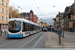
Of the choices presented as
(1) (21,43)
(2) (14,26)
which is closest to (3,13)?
(2) (14,26)

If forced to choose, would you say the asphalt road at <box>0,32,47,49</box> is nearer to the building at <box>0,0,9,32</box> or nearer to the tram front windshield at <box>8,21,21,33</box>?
the tram front windshield at <box>8,21,21,33</box>

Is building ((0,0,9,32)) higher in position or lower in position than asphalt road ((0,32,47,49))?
higher

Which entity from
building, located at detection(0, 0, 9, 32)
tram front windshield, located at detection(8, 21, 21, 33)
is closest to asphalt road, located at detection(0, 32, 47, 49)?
tram front windshield, located at detection(8, 21, 21, 33)

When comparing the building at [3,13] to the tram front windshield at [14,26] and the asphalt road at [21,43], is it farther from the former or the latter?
the asphalt road at [21,43]

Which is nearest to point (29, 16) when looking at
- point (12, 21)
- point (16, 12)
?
point (16, 12)

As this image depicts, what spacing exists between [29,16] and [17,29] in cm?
8629

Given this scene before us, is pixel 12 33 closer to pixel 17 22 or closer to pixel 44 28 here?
pixel 17 22

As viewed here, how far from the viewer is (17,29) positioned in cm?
1722

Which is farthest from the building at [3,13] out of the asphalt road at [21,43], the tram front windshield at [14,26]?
the asphalt road at [21,43]

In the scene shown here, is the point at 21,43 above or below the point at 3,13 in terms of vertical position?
below

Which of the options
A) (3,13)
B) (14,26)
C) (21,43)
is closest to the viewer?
→ (21,43)

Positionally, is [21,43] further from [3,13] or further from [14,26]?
[3,13]

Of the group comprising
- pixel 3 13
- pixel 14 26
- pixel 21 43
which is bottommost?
pixel 21 43

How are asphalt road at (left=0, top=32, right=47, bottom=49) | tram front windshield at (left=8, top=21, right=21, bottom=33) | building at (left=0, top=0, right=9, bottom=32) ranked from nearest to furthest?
asphalt road at (left=0, top=32, right=47, bottom=49), tram front windshield at (left=8, top=21, right=21, bottom=33), building at (left=0, top=0, right=9, bottom=32)
